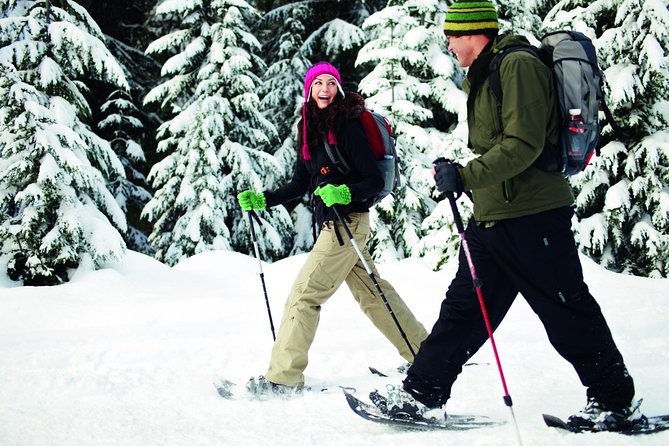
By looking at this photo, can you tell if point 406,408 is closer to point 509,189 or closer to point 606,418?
point 606,418

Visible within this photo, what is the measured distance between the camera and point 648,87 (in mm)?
9695

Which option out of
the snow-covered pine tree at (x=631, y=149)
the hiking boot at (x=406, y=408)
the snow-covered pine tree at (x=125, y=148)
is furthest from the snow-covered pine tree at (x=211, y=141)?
the hiking boot at (x=406, y=408)

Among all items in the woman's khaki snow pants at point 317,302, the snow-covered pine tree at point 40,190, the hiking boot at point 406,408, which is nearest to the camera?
the hiking boot at point 406,408

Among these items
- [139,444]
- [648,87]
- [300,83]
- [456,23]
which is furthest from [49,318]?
[300,83]

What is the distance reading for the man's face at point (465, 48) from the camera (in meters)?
2.86

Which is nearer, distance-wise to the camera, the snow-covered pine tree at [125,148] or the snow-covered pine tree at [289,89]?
the snow-covered pine tree at [125,148]

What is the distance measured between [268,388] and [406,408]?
110 cm

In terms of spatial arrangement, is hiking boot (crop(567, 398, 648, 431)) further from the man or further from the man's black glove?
the man's black glove

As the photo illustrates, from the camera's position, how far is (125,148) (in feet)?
55.8

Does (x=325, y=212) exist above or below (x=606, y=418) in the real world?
above

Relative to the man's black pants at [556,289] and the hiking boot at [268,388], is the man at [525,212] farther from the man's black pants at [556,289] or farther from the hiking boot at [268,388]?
the hiking boot at [268,388]

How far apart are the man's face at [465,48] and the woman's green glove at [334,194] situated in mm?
1148

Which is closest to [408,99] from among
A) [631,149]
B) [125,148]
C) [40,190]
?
[631,149]

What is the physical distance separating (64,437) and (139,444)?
453mm
